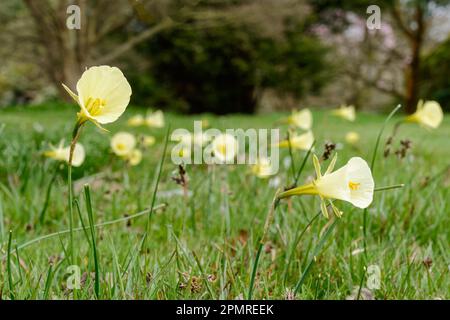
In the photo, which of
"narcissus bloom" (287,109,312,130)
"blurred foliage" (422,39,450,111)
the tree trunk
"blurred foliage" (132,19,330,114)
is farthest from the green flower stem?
"blurred foliage" (422,39,450,111)

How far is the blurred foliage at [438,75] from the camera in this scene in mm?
14670

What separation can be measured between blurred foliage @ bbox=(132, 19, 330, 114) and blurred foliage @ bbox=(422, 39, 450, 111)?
117 inches

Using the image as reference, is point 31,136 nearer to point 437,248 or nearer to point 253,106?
point 437,248

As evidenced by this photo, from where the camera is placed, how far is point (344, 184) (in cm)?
94

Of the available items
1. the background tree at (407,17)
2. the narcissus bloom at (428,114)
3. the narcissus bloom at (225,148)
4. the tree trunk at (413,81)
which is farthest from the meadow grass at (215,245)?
the tree trunk at (413,81)

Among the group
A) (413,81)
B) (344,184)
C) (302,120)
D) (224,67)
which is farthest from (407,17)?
(344,184)

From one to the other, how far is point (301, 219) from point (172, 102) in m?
11.9

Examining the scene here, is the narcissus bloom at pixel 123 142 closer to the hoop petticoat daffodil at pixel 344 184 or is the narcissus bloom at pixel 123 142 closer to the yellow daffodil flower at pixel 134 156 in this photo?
the yellow daffodil flower at pixel 134 156

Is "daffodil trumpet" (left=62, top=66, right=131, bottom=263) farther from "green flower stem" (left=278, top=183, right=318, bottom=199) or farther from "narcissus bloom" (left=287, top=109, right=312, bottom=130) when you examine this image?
"narcissus bloom" (left=287, top=109, right=312, bottom=130)

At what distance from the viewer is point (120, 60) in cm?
1428

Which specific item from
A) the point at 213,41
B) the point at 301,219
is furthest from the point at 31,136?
the point at 213,41

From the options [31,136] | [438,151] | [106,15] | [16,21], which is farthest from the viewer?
[16,21]

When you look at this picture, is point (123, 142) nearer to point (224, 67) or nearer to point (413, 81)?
point (224, 67)

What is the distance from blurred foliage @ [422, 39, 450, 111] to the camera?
1467 cm
